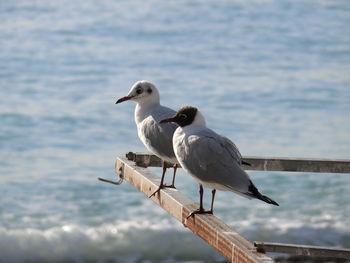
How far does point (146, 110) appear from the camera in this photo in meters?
4.18

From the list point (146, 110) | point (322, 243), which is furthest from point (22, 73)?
point (146, 110)

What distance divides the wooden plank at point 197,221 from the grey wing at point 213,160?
129 mm

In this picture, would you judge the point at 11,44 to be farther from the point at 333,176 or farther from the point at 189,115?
the point at 189,115

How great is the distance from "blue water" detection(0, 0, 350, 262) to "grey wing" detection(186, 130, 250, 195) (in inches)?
206

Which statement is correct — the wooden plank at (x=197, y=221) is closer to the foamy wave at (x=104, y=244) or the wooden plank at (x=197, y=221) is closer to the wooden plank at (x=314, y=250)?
the wooden plank at (x=314, y=250)

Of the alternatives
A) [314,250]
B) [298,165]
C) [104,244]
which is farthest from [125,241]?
[298,165]

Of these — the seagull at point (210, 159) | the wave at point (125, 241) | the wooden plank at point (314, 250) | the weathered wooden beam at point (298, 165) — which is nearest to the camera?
the seagull at point (210, 159)

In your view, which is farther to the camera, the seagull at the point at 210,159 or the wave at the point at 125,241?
the wave at the point at 125,241

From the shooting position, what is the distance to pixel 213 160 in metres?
3.38

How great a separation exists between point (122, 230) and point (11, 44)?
7413 millimetres

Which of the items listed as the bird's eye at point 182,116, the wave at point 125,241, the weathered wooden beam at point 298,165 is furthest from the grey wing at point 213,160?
the wave at point 125,241

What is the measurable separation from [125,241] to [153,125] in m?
5.15

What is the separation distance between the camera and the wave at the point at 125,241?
873 cm

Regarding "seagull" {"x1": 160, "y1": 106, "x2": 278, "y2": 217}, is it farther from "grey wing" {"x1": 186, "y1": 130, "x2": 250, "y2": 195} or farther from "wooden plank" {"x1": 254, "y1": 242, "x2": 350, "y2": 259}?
"wooden plank" {"x1": 254, "y1": 242, "x2": 350, "y2": 259}
